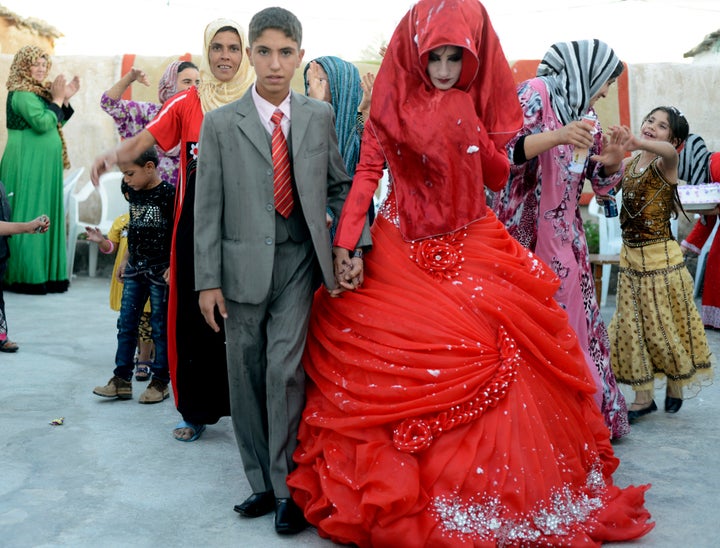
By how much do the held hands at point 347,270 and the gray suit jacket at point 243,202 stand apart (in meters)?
0.04

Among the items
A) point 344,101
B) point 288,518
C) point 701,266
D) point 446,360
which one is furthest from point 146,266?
point 701,266

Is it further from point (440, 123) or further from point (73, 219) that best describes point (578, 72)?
point (73, 219)

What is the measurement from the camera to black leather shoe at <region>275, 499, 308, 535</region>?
3043 mm

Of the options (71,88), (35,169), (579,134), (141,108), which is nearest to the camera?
(579,134)

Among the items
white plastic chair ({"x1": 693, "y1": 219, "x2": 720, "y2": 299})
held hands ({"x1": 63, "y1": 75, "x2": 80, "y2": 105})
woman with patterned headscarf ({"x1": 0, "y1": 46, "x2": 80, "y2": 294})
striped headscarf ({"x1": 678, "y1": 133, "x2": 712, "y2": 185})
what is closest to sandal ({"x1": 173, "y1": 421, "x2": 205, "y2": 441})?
striped headscarf ({"x1": 678, "y1": 133, "x2": 712, "y2": 185})

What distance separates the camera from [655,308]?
4781mm

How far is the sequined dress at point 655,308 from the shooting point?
4.75 m

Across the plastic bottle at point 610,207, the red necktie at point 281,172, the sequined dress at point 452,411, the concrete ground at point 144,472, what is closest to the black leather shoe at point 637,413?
the concrete ground at point 144,472

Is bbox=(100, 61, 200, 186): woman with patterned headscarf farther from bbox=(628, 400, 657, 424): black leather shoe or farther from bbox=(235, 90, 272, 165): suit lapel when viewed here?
bbox=(628, 400, 657, 424): black leather shoe

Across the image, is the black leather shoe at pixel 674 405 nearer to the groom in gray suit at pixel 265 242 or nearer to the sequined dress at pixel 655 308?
the sequined dress at pixel 655 308

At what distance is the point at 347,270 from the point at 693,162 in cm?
523

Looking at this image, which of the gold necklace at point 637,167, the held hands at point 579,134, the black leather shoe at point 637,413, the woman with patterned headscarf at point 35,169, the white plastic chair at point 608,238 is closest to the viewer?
the held hands at point 579,134

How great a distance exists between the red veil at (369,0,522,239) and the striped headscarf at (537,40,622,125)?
3.20 ft

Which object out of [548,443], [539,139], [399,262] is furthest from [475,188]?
[548,443]
